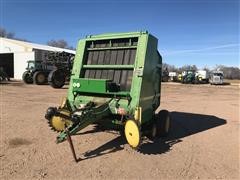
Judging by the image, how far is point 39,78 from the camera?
80.0 feet

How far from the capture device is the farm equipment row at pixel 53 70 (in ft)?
68.3

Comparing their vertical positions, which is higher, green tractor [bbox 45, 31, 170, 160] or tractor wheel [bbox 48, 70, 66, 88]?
green tractor [bbox 45, 31, 170, 160]

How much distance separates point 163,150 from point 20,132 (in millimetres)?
3440

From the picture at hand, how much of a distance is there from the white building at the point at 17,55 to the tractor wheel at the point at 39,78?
387 inches

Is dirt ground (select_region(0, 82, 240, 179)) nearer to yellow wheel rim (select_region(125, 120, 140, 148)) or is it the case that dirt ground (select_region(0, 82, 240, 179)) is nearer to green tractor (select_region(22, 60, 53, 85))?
yellow wheel rim (select_region(125, 120, 140, 148))

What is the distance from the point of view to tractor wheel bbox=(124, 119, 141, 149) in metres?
5.22

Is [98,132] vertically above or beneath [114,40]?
beneath

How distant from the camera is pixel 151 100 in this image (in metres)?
6.91

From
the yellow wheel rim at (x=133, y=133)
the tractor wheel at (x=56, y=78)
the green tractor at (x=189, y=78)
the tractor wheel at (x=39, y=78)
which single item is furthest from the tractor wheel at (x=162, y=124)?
the green tractor at (x=189, y=78)

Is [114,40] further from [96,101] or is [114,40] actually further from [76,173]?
[76,173]

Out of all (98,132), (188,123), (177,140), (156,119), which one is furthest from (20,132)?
(188,123)

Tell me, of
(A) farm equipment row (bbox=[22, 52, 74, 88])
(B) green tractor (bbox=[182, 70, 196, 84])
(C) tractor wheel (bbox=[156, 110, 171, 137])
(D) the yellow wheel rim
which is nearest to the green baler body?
(C) tractor wheel (bbox=[156, 110, 171, 137])

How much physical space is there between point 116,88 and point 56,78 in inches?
593

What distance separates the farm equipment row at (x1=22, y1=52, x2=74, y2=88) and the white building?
879 cm
